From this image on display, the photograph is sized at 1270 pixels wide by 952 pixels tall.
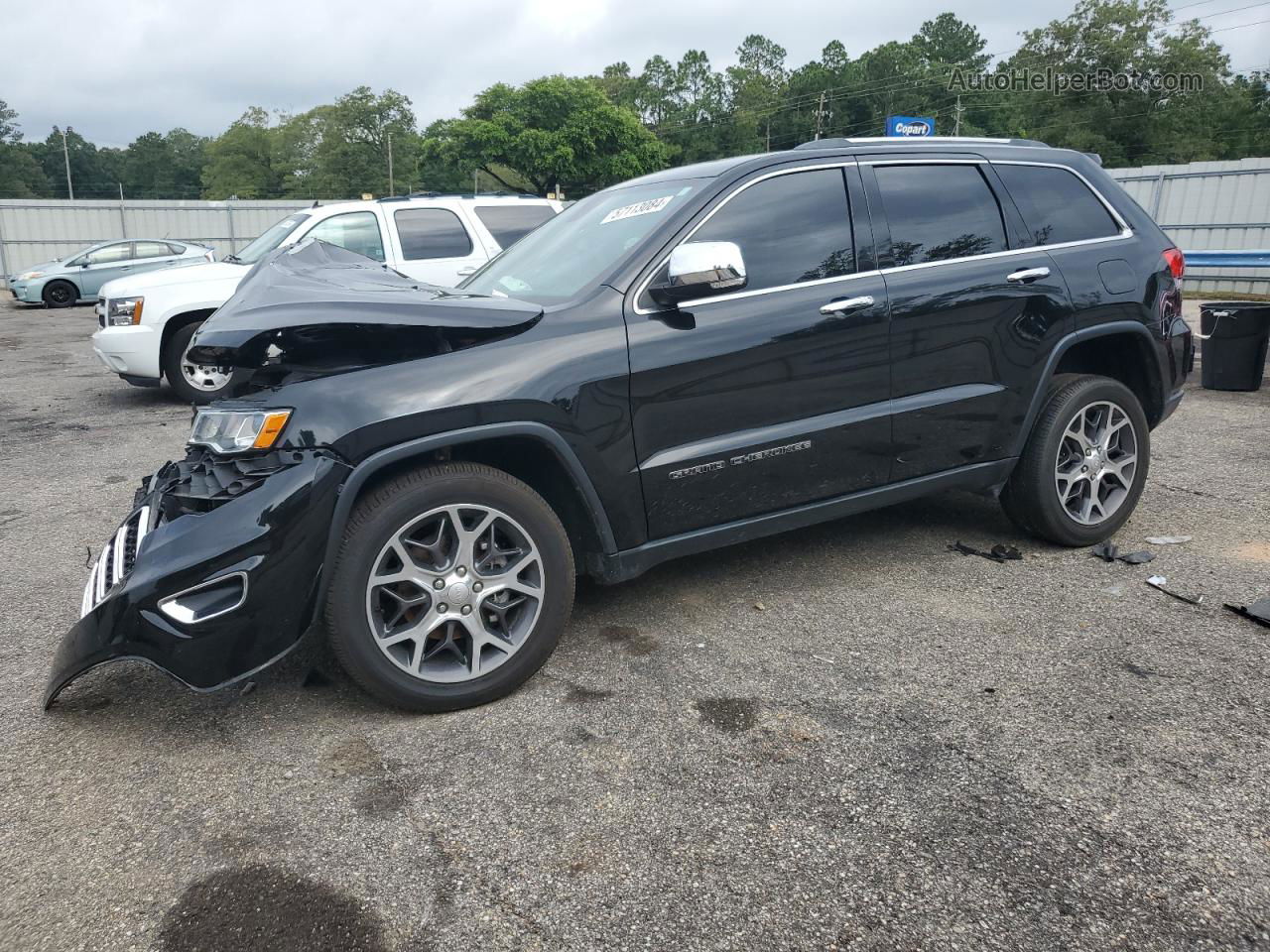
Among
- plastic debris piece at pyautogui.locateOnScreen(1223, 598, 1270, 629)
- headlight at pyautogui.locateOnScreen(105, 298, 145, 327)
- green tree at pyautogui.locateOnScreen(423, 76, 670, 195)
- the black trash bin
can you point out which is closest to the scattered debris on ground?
plastic debris piece at pyautogui.locateOnScreen(1223, 598, 1270, 629)

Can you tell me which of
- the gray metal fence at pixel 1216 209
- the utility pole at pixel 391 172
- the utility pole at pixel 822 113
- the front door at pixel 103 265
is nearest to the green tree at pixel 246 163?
the utility pole at pixel 391 172

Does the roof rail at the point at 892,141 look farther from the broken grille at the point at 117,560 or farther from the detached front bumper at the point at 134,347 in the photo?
the detached front bumper at the point at 134,347

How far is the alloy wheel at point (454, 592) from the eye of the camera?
3.06m

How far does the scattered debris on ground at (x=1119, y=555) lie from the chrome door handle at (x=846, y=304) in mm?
1766

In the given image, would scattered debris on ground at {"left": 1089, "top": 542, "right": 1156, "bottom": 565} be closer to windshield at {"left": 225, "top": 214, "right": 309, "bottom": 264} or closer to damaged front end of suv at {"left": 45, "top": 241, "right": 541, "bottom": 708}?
damaged front end of suv at {"left": 45, "top": 241, "right": 541, "bottom": 708}

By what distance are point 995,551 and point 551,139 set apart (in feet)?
249

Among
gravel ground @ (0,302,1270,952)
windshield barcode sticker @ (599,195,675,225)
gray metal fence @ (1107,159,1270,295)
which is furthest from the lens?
gray metal fence @ (1107,159,1270,295)

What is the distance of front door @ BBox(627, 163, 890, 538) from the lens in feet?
11.3

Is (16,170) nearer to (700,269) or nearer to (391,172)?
(391,172)

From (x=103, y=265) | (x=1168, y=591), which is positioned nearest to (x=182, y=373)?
(x=1168, y=591)

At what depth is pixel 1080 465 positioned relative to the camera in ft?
14.6

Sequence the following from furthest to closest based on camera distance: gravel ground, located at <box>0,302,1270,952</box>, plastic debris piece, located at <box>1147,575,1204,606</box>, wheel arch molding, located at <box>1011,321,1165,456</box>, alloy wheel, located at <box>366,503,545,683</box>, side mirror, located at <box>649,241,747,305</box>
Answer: wheel arch molding, located at <box>1011,321,1165,456</box> < plastic debris piece, located at <box>1147,575,1204,606</box> < side mirror, located at <box>649,241,747,305</box> < alloy wheel, located at <box>366,503,545,683</box> < gravel ground, located at <box>0,302,1270,952</box>

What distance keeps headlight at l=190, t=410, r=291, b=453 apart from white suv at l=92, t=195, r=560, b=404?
5.62m

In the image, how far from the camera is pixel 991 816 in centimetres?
254
